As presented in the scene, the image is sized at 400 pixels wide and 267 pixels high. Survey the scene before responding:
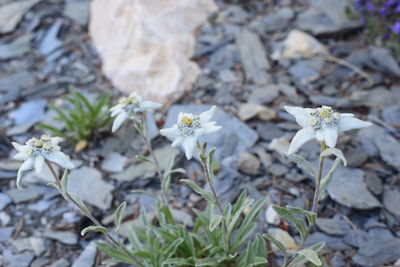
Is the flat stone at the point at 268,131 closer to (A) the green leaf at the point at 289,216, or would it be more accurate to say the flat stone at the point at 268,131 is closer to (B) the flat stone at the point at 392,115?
(B) the flat stone at the point at 392,115

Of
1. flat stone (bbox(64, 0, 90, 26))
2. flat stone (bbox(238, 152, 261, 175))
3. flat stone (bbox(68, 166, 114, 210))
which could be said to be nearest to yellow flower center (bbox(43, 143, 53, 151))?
flat stone (bbox(68, 166, 114, 210))

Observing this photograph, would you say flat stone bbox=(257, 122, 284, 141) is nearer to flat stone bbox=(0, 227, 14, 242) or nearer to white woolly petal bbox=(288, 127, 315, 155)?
white woolly petal bbox=(288, 127, 315, 155)

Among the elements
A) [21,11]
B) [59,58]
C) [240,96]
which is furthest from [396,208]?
[21,11]

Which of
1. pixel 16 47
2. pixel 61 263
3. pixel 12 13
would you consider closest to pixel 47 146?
pixel 61 263

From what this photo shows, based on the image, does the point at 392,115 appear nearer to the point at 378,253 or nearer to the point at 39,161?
the point at 378,253

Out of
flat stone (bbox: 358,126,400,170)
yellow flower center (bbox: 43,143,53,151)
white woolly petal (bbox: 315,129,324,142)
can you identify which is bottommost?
flat stone (bbox: 358,126,400,170)

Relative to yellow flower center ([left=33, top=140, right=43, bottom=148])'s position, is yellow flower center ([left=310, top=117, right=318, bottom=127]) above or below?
below

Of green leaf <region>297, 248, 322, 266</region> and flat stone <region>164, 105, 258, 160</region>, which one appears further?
flat stone <region>164, 105, 258, 160</region>
